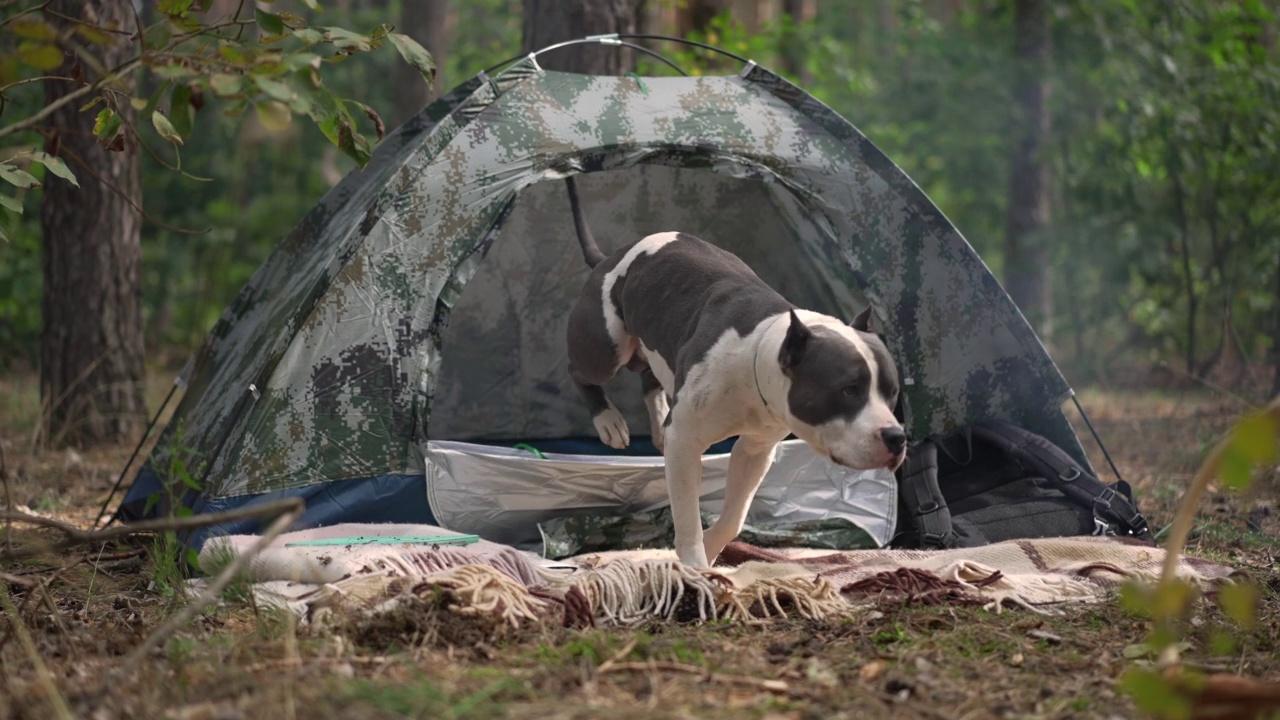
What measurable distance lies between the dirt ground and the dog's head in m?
0.46

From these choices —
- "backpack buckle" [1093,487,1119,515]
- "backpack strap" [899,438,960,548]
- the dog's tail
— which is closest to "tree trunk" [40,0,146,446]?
the dog's tail

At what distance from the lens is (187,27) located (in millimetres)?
2934

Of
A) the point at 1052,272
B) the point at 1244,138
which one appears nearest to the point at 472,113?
the point at 1244,138

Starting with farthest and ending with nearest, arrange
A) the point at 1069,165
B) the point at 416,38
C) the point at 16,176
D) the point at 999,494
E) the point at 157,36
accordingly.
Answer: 1. the point at 1069,165
2. the point at 416,38
3. the point at 999,494
4. the point at 16,176
5. the point at 157,36

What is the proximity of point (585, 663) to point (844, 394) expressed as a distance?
3.57ft

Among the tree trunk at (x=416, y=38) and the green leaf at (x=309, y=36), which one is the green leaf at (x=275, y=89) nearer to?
the green leaf at (x=309, y=36)

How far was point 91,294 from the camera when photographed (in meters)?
5.86

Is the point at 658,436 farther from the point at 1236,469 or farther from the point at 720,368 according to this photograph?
the point at 1236,469

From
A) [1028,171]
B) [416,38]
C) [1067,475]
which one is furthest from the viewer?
[1028,171]

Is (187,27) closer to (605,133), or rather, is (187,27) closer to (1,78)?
(1,78)

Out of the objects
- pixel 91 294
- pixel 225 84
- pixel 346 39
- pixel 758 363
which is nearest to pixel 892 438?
pixel 758 363

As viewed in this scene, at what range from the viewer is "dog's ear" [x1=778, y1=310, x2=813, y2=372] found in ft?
10.7

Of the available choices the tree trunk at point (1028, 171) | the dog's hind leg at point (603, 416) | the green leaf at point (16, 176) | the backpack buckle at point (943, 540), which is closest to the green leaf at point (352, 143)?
the green leaf at point (16, 176)

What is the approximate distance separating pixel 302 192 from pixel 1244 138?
7.75m
